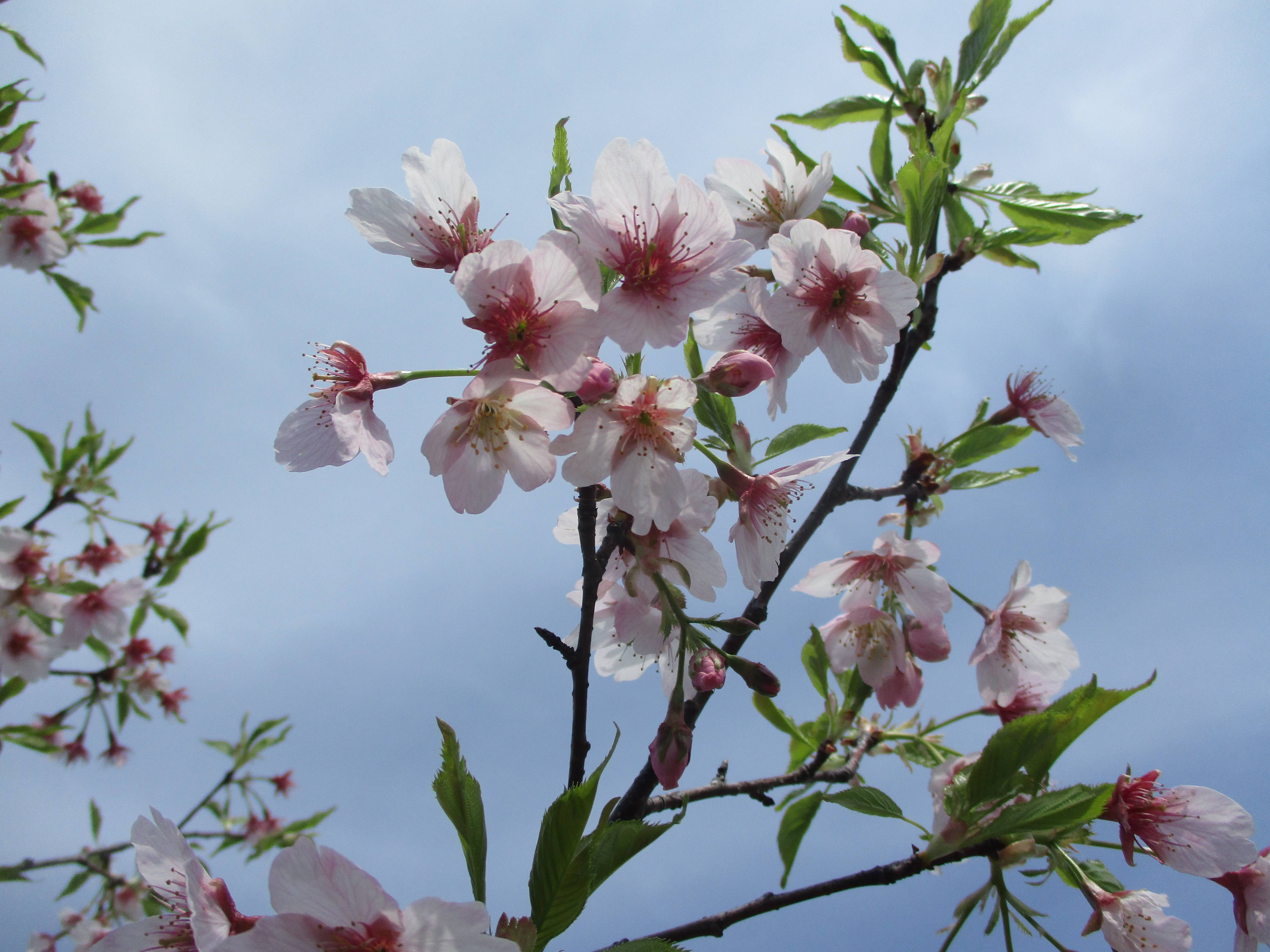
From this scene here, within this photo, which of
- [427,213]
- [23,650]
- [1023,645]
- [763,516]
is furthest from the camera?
[23,650]

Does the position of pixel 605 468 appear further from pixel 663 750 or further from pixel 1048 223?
pixel 1048 223

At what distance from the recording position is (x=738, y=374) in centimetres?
131

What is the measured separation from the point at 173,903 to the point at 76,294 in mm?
4073

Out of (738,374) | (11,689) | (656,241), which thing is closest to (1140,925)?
(738,374)

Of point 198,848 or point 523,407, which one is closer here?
point 523,407

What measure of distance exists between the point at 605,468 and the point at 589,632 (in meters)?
0.31

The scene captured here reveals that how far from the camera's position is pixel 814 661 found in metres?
2.38

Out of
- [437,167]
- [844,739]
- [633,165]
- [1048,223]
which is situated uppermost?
[1048,223]

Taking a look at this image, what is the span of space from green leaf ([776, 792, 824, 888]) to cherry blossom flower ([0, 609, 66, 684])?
4103 millimetres

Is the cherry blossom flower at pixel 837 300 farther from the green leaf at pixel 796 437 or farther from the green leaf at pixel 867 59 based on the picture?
the green leaf at pixel 867 59

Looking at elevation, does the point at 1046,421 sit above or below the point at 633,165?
above

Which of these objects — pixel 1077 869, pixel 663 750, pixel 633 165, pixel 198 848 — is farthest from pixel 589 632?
pixel 198 848

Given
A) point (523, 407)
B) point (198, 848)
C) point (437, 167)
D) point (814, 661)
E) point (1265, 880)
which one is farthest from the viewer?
point (198, 848)

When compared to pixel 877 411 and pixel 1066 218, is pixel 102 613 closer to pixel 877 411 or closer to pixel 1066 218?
pixel 877 411
